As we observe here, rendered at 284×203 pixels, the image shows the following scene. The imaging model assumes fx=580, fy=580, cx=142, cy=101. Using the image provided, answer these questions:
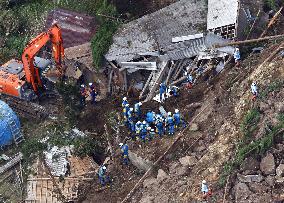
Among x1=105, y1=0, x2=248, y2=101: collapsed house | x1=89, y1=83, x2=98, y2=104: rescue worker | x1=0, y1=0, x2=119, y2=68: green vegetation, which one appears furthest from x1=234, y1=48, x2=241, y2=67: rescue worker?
x1=0, y1=0, x2=119, y2=68: green vegetation

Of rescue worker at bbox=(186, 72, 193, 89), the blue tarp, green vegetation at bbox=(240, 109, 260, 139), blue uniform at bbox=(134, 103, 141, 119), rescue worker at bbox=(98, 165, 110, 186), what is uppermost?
green vegetation at bbox=(240, 109, 260, 139)

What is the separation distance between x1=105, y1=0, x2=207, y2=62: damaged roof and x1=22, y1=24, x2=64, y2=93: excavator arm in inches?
80.3

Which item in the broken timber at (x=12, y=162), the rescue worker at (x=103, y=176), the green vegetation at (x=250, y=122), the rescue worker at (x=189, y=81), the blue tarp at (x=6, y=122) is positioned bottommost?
the broken timber at (x=12, y=162)

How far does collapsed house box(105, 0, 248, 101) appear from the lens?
2300 cm

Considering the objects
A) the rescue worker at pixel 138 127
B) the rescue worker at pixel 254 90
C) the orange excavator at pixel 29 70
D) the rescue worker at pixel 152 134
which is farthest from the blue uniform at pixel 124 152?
the orange excavator at pixel 29 70

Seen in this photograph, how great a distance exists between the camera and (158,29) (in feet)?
80.4

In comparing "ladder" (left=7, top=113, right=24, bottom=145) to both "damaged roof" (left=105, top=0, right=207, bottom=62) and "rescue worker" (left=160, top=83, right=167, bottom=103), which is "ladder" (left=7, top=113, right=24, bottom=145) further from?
"rescue worker" (left=160, top=83, right=167, bottom=103)

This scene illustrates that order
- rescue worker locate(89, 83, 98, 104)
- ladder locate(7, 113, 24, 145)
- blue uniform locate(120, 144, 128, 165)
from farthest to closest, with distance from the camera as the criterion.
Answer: rescue worker locate(89, 83, 98, 104) < ladder locate(7, 113, 24, 145) < blue uniform locate(120, 144, 128, 165)

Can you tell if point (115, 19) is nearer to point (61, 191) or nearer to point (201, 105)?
point (201, 105)

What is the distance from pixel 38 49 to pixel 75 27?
2.95 metres

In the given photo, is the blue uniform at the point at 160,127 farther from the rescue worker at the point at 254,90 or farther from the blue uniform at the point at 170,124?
the rescue worker at the point at 254,90

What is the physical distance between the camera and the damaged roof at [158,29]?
78.1ft

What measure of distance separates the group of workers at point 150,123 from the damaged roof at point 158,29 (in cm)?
315

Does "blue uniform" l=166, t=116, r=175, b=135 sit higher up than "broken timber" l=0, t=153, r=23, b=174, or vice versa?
"blue uniform" l=166, t=116, r=175, b=135
